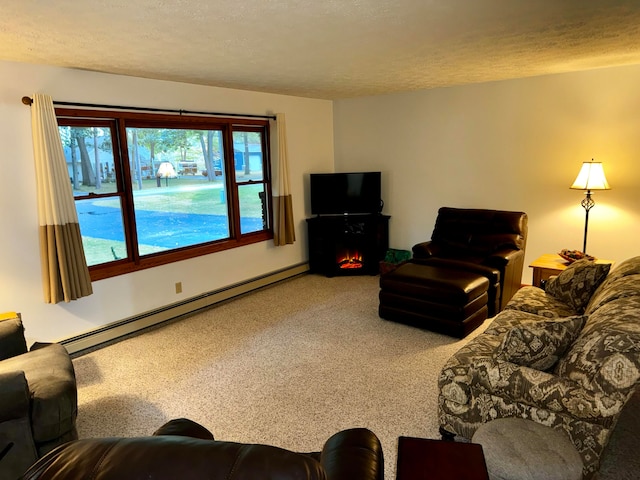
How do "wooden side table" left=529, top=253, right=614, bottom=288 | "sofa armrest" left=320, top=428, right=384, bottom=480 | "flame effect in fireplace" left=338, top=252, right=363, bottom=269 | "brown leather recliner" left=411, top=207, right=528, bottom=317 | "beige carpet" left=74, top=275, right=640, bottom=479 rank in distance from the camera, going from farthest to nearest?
1. "flame effect in fireplace" left=338, top=252, right=363, bottom=269
2. "brown leather recliner" left=411, top=207, right=528, bottom=317
3. "wooden side table" left=529, top=253, right=614, bottom=288
4. "beige carpet" left=74, top=275, right=640, bottom=479
5. "sofa armrest" left=320, top=428, right=384, bottom=480

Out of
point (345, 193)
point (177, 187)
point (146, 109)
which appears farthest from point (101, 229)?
point (345, 193)

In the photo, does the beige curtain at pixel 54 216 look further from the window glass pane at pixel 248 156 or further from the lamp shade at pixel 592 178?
the lamp shade at pixel 592 178

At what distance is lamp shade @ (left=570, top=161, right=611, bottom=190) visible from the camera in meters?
4.05

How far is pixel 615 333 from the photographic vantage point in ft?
6.31

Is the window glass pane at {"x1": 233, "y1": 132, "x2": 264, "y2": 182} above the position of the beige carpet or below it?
above

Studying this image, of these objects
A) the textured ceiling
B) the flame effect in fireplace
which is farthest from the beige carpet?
the textured ceiling

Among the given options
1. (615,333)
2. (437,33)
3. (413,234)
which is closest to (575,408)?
(615,333)

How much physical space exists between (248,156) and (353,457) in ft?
14.5

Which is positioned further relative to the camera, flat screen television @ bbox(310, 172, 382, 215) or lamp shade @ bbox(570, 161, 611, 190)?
flat screen television @ bbox(310, 172, 382, 215)

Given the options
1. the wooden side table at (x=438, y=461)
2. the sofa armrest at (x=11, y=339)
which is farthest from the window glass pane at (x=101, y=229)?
the wooden side table at (x=438, y=461)

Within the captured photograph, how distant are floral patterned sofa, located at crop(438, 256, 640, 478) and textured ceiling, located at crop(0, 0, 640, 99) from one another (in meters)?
1.69

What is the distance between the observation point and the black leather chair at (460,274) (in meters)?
3.83

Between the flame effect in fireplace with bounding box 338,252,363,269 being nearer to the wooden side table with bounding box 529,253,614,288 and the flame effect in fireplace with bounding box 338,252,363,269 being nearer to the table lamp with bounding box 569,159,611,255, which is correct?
the wooden side table with bounding box 529,253,614,288

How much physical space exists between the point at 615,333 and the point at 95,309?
3.90 metres
